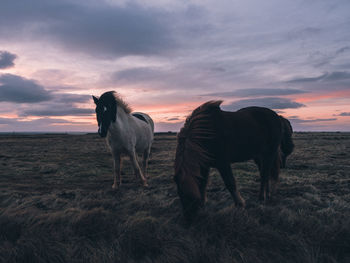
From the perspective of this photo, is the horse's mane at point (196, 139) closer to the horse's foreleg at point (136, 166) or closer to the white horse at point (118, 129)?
the white horse at point (118, 129)

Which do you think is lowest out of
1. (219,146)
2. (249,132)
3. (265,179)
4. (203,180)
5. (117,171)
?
(117,171)

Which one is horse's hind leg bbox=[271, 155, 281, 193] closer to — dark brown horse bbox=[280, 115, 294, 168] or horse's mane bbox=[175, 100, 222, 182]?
dark brown horse bbox=[280, 115, 294, 168]

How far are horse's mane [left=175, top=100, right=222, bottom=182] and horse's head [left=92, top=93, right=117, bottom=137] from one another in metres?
2.68

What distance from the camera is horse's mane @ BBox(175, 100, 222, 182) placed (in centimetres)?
335

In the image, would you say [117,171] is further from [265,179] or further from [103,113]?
[265,179]

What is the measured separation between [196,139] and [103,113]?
301 centimetres

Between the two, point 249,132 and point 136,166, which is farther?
point 136,166

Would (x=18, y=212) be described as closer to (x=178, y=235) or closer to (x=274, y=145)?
(x=178, y=235)

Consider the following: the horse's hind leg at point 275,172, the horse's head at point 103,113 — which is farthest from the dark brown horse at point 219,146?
the horse's head at point 103,113

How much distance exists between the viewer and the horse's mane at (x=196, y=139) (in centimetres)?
335

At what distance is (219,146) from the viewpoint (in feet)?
12.3

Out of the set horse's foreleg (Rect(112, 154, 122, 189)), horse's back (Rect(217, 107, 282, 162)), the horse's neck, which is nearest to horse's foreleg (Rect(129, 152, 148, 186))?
horse's foreleg (Rect(112, 154, 122, 189))

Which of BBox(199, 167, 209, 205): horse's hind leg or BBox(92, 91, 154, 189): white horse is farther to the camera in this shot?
BBox(92, 91, 154, 189): white horse

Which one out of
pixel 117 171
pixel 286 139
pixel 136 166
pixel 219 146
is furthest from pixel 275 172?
pixel 117 171
